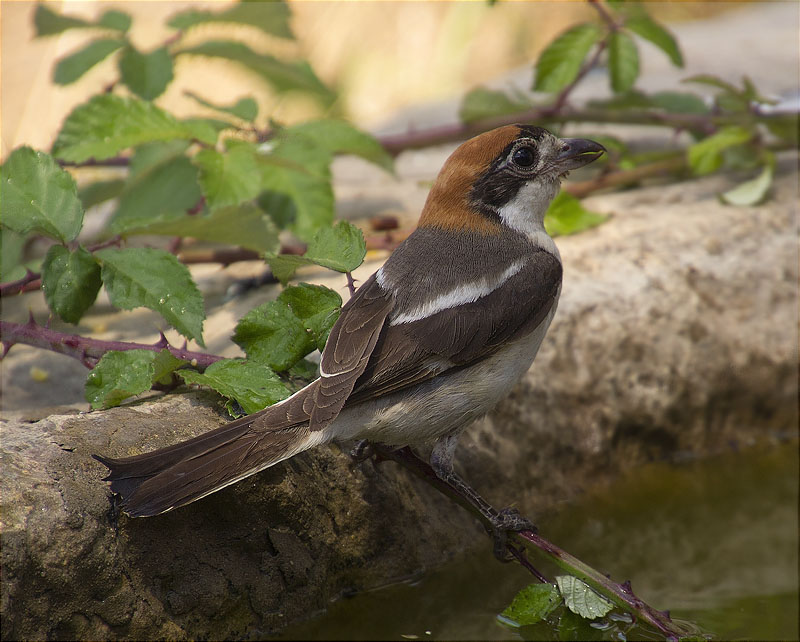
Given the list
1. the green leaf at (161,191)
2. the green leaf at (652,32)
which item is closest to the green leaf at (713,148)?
the green leaf at (652,32)

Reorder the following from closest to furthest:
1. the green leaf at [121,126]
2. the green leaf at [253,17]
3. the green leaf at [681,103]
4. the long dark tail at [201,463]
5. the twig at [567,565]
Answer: the long dark tail at [201,463] → the twig at [567,565] → the green leaf at [121,126] → the green leaf at [253,17] → the green leaf at [681,103]

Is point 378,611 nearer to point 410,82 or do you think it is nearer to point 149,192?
point 149,192

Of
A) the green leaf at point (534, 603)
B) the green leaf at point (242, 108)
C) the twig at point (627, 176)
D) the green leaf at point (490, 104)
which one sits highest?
the green leaf at point (242, 108)

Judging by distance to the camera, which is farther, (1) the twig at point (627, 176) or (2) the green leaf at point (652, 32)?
(1) the twig at point (627, 176)

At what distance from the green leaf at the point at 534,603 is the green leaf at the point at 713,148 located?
2776 mm

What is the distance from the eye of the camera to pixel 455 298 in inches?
110

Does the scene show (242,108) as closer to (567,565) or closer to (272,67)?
(272,67)

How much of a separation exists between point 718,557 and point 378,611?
1.37 metres

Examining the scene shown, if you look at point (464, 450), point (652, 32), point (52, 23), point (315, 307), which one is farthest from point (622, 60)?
point (52, 23)

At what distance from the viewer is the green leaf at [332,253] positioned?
2787 mm

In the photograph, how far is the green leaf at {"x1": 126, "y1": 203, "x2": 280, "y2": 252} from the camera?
3277 mm

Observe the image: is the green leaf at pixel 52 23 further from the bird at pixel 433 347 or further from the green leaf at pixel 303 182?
the bird at pixel 433 347

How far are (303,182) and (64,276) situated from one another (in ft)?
4.11

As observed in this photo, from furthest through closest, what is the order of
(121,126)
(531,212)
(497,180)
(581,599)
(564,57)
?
(564,57), (121,126), (531,212), (497,180), (581,599)
